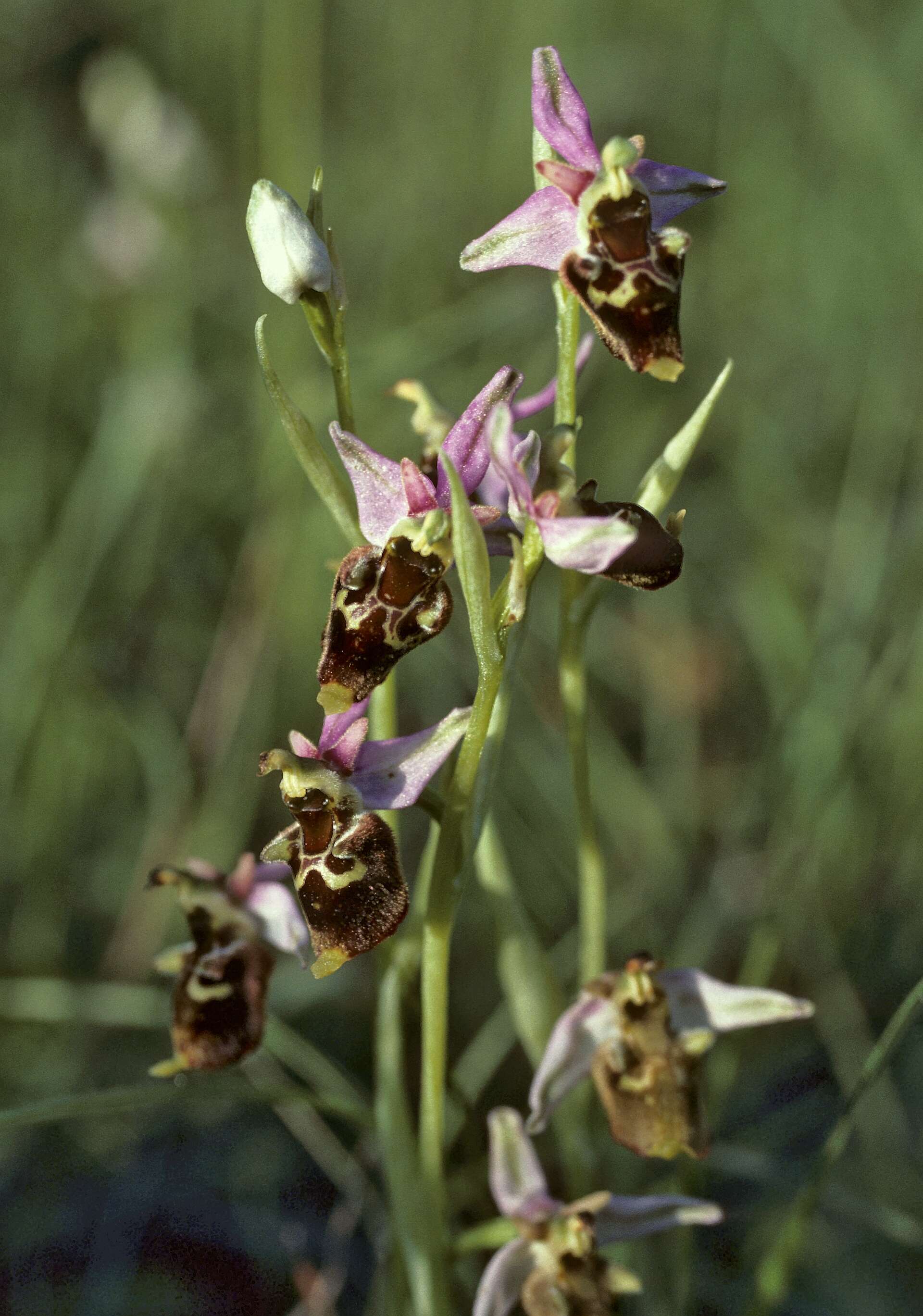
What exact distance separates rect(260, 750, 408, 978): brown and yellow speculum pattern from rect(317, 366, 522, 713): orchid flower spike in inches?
3.4

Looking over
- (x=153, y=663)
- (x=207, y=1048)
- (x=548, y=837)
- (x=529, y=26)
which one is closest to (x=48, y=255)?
(x=153, y=663)

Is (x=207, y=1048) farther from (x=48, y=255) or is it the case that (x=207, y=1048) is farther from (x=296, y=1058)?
(x=48, y=255)

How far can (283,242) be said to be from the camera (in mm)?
→ 1268

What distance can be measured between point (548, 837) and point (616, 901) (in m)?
0.20

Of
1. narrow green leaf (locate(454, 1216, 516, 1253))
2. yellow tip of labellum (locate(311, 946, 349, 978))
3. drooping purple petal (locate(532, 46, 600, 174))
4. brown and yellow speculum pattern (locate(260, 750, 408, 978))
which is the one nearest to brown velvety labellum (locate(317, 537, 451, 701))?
brown and yellow speculum pattern (locate(260, 750, 408, 978))

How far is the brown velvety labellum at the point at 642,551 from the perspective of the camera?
3.98 feet

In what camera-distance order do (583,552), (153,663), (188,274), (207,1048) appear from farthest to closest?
(188,274) → (153,663) → (207,1048) → (583,552)

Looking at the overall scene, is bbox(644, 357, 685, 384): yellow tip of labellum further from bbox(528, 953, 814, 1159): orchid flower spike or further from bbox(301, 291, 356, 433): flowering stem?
bbox(528, 953, 814, 1159): orchid flower spike

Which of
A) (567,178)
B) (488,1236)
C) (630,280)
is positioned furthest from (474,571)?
(488,1236)

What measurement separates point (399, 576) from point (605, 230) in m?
0.40

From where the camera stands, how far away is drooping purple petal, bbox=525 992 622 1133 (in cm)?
146

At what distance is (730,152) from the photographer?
374 cm

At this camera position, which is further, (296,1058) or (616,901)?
(616,901)

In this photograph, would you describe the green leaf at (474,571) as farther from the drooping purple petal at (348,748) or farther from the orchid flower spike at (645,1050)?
the orchid flower spike at (645,1050)
